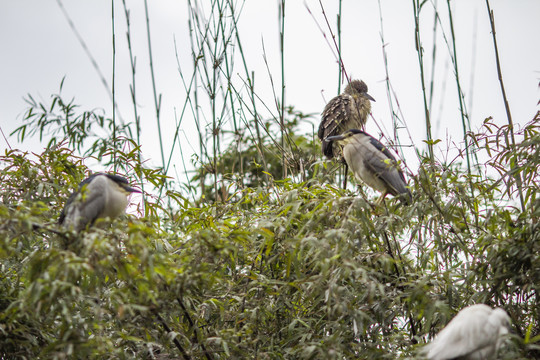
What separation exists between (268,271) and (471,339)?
100 cm

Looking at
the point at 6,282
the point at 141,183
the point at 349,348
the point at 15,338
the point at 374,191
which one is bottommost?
the point at 349,348

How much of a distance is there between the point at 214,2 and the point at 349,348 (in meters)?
1.89

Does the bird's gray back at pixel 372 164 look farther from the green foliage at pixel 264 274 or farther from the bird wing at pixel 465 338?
the bird wing at pixel 465 338

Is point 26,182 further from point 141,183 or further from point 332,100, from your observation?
point 332,100

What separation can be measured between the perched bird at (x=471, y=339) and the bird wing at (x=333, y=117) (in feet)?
7.63

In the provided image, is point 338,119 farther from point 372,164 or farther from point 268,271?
point 268,271

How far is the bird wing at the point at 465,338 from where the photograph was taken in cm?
171

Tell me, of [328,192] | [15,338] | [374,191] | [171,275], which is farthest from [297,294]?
[374,191]

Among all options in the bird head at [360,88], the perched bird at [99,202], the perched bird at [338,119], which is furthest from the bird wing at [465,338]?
the bird head at [360,88]

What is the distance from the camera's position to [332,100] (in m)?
4.12

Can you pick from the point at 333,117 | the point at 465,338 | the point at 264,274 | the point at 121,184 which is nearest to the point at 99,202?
→ the point at 121,184

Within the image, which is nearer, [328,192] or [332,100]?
[328,192]

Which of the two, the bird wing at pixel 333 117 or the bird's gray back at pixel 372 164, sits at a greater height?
the bird wing at pixel 333 117

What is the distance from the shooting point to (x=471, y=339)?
1.71 meters
